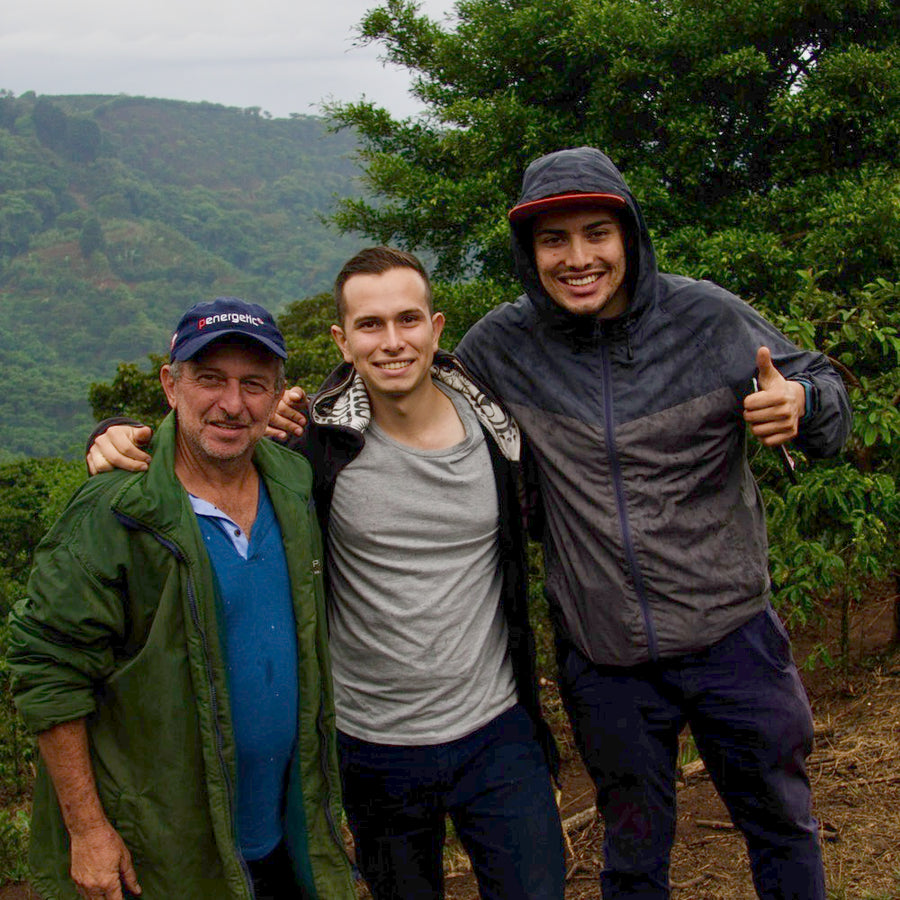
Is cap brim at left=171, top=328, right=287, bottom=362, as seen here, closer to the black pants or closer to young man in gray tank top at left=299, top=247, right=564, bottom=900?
young man in gray tank top at left=299, top=247, right=564, bottom=900

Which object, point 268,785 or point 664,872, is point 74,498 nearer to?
point 268,785

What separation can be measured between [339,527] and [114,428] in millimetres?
575

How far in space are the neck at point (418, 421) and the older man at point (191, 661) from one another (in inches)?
12.9

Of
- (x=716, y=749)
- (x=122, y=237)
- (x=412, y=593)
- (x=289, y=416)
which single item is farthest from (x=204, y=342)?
(x=122, y=237)

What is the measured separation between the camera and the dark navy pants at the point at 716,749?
2.44 metres

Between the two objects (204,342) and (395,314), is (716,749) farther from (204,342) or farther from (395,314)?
(204,342)

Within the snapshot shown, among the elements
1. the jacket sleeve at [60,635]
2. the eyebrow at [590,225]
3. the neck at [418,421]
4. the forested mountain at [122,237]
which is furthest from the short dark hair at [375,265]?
the forested mountain at [122,237]

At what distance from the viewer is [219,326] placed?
2168 millimetres

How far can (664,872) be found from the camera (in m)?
2.53

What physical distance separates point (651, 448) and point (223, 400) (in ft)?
3.36

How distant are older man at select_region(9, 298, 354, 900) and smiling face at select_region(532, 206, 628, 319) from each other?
74cm

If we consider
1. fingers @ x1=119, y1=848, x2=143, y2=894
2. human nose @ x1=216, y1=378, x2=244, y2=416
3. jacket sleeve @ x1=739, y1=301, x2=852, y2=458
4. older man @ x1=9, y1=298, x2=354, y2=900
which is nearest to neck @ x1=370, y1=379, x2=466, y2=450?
older man @ x1=9, y1=298, x2=354, y2=900

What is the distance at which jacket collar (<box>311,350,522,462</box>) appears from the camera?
2.52 m

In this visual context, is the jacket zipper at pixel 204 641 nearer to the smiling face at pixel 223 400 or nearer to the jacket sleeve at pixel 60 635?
the jacket sleeve at pixel 60 635
